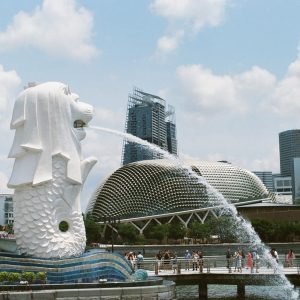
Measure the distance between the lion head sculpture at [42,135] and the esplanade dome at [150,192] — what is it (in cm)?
8285

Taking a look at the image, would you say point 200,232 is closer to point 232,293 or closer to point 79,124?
point 232,293

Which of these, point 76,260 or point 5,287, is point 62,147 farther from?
point 5,287

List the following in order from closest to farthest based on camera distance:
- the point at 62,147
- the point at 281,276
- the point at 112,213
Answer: the point at 62,147
the point at 281,276
the point at 112,213

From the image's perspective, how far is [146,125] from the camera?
563ft

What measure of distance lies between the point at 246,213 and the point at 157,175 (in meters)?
18.0

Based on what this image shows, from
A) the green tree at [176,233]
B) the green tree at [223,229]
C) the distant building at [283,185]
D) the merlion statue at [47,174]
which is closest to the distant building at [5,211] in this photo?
the green tree at [176,233]

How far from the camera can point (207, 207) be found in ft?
345

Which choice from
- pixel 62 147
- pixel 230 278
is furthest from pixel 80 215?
pixel 230 278

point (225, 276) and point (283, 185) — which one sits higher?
point (283, 185)

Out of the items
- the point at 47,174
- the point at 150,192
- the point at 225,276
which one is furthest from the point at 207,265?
the point at 150,192

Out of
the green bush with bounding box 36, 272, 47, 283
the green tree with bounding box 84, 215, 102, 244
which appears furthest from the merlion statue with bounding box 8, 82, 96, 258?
the green tree with bounding box 84, 215, 102, 244

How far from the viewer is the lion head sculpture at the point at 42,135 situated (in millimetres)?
19562

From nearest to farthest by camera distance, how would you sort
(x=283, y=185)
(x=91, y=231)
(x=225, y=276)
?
(x=225, y=276) < (x=91, y=231) < (x=283, y=185)

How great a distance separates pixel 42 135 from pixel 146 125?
152000 millimetres
